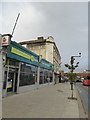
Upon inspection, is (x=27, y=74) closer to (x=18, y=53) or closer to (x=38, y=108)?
(x=18, y=53)

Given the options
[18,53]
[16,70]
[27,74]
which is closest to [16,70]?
[16,70]

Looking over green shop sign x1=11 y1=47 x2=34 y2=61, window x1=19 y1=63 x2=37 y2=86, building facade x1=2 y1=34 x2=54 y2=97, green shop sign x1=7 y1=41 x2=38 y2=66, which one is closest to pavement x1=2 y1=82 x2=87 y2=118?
building facade x1=2 y1=34 x2=54 y2=97

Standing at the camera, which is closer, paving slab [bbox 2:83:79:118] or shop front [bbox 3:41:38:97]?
paving slab [bbox 2:83:79:118]

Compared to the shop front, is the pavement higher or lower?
lower

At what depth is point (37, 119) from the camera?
8625 mm

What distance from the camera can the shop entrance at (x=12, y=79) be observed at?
702 inches

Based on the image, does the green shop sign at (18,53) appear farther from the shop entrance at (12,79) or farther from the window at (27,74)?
the shop entrance at (12,79)

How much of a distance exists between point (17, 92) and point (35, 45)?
34767 millimetres

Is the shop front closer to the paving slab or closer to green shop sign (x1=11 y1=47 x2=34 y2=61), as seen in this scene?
green shop sign (x1=11 y1=47 x2=34 y2=61)

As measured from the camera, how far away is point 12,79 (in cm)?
1903

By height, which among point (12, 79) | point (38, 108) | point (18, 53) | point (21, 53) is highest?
point (21, 53)

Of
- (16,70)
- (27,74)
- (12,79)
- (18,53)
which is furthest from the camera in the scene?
(27,74)

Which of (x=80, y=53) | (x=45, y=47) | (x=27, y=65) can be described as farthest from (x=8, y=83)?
(x=45, y=47)

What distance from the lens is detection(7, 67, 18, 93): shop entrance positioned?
17.8 metres
